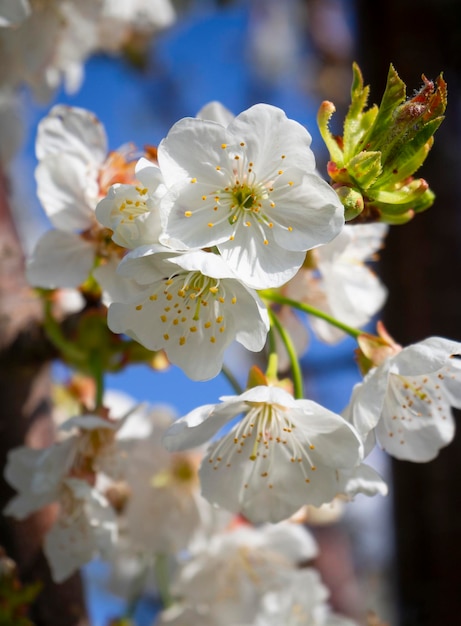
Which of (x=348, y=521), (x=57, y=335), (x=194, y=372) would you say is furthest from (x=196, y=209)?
(x=348, y=521)

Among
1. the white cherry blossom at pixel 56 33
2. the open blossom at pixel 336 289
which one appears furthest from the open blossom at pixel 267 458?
the white cherry blossom at pixel 56 33

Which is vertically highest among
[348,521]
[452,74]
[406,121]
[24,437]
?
[406,121]

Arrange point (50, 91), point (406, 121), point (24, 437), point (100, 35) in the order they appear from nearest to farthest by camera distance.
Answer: point (406, 121)
point (24, 437)
point (50, 91)
point (100, 35)

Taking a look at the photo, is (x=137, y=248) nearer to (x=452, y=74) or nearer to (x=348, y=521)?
(x=452, y=74)

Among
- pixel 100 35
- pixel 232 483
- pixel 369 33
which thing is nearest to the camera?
pixel 232 483

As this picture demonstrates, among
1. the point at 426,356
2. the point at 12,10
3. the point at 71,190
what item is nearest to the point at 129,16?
the point at 12,10
